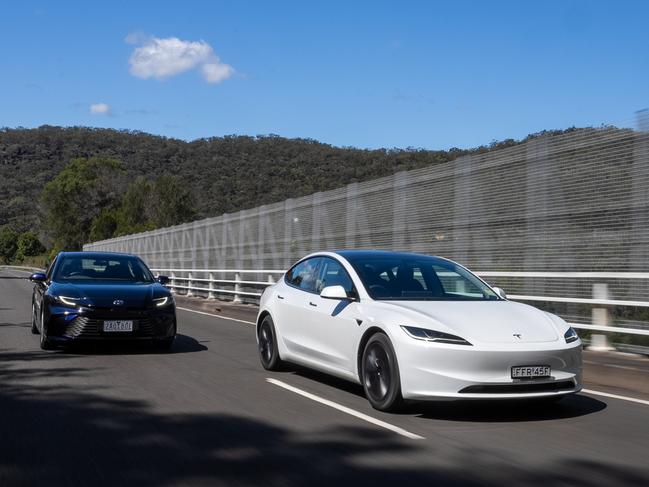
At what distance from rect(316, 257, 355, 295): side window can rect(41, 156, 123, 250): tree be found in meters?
90.8

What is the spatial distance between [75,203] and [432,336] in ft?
319

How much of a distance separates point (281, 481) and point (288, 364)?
17.2 ft

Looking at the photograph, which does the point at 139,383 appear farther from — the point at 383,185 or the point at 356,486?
the point at 383,185

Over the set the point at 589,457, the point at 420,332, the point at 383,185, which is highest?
the point at 383,185

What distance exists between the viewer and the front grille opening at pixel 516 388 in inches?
271

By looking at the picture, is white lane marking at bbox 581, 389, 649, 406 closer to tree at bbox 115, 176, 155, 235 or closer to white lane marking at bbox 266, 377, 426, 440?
white lane marking at bbox 266, 377, 426, 440

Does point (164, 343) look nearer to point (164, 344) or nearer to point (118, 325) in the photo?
point (164, 344)

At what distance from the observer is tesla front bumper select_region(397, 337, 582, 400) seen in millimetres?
6836

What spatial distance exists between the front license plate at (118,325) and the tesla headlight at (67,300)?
491 millimetres

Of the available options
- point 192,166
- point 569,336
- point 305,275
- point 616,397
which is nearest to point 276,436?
point 569,336

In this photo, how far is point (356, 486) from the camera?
5.09 metres

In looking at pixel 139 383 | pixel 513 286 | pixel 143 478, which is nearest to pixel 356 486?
pixel 143 478

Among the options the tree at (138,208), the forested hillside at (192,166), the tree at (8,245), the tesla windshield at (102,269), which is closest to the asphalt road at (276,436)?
the tesla windshield at (102,269)

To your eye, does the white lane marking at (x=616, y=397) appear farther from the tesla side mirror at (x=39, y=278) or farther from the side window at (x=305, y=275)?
the tesla side mirror at (x=39, y=278)
